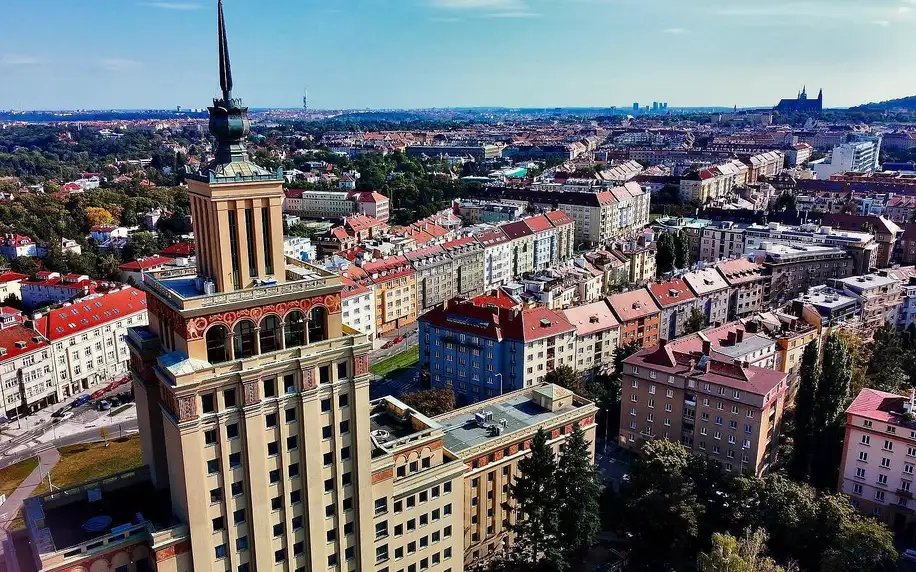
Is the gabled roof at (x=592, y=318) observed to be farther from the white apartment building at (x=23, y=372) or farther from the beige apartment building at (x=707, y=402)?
the white apartment building at (x=23, y=372)

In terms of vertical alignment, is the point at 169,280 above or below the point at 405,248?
above

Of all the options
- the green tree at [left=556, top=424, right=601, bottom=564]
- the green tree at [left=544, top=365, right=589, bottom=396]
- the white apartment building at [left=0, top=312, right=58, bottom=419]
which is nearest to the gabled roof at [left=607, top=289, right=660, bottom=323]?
the green tree at [left=544, top=365, right=589, bottom=396]

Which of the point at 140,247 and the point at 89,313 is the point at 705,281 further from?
the point at 140,247

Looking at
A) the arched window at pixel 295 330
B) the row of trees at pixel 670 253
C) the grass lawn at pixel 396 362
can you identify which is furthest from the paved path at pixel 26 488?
the row of trees at pixel 670 253

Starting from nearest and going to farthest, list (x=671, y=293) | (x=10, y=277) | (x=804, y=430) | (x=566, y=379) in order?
(x=804, y=430) → (x=566, y=379) → (x=671, y=293) → (x=10, y=277)

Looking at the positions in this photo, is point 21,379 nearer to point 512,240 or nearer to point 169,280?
point 169,280

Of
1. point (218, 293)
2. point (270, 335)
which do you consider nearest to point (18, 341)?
point (218, 293)

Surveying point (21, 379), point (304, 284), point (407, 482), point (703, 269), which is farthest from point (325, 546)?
point (703, 269)
